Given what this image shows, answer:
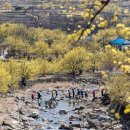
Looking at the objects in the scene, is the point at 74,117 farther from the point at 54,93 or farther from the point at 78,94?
the point at 54,93

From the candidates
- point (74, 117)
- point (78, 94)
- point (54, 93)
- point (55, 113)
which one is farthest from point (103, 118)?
point (54, 93)

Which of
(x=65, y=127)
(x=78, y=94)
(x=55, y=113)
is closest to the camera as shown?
(x=65, y=127)

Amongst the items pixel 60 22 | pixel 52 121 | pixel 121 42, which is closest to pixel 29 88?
pixel 52 121

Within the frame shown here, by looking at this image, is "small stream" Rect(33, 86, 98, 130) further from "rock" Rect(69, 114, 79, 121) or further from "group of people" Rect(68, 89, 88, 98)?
"group of people" Rect(68, 89, 88, 98)

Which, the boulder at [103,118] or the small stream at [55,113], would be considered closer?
the small stream at [55,113]

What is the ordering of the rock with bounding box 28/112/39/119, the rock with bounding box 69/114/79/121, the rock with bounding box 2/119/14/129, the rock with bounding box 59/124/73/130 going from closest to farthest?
the rock with bounding box 59/124/73/130 < the rock with bounding box 2/119/14/129 < the rock with bounding box 69/114/79/121 < the rock with bounding box 28/112/39/119

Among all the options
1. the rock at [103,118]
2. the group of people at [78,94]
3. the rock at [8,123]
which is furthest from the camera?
the group of people at [78,94]

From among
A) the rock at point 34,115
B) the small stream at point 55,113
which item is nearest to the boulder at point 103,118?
the small stream at point 55,113

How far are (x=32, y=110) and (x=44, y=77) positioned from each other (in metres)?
20.7

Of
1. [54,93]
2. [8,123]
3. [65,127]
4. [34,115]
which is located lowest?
[54,93]

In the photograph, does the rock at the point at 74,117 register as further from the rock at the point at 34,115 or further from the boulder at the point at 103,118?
the rock at the point at 34,115

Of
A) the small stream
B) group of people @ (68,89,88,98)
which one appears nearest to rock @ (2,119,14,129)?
the small stream

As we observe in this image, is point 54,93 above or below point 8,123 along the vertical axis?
below

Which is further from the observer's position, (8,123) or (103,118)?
(103,118)
